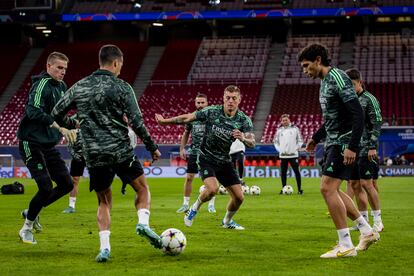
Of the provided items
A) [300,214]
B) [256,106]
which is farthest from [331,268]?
[256,106]

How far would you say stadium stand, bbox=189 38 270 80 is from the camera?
52.7m

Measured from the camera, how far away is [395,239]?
11.6 metres

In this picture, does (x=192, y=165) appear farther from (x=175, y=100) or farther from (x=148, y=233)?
(x=175, y=100)

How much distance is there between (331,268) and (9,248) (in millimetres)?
4464

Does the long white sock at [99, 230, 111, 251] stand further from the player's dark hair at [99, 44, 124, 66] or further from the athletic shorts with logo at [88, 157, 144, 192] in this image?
the player's dark hair at [99, 44, 124, 66]

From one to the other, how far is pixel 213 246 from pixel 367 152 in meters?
3.14

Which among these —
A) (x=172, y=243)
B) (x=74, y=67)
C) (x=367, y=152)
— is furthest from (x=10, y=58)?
(x=172, y=243)

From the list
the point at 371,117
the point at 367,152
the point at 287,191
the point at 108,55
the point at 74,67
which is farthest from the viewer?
the point at 74,67

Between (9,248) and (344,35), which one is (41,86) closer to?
(9,248)

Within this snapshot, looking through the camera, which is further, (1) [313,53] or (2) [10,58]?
(2) [10,58]

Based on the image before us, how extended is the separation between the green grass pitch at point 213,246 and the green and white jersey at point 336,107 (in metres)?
1.46

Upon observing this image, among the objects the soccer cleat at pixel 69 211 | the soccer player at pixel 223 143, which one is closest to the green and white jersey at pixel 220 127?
the soccer player at pixel 223 143

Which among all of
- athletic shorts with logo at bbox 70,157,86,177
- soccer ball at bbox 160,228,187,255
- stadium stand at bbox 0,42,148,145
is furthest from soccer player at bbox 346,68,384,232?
stadium stand at bbox 0,42,148,145

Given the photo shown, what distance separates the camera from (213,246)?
35.4 ft
